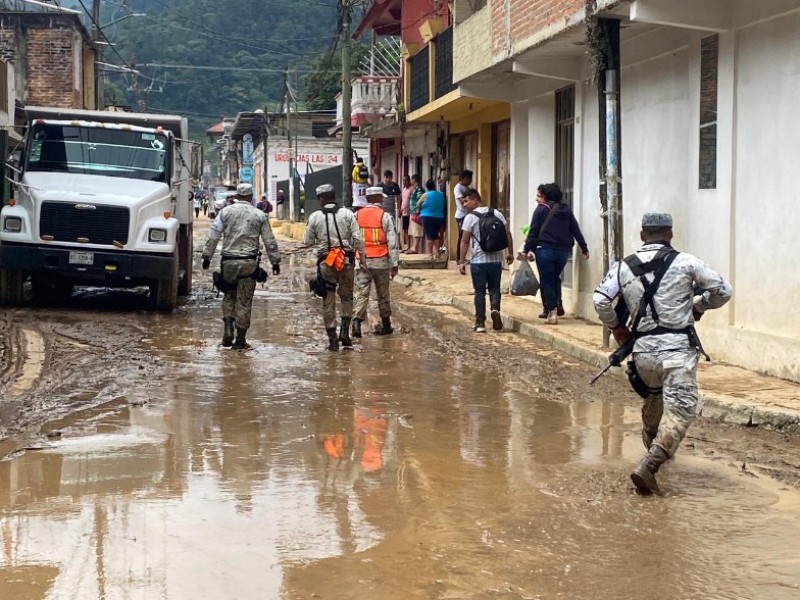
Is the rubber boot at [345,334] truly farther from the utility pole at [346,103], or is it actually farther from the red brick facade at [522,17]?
the utility pole at [346,103]

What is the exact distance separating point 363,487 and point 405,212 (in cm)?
2090

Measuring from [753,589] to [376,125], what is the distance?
2607 centimetres

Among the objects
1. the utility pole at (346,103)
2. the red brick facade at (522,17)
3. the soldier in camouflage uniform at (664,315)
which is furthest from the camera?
the utility pole at (346,103)

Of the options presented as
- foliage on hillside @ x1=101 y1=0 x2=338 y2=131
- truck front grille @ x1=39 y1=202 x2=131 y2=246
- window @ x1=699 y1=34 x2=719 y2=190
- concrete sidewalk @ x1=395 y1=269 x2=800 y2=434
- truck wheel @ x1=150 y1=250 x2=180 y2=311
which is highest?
foliage on hillside @ x1=101 y1=0 x2=338 y2=131

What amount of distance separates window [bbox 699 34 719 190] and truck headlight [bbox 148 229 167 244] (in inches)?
286

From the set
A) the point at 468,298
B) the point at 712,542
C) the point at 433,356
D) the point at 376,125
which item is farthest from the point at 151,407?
the point at 376,125

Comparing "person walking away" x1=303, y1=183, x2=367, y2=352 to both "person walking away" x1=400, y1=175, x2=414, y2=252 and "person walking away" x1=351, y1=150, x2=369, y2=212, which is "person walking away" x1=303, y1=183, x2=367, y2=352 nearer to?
"person walking away" x1=400, y1=175, x2=414, y2=252

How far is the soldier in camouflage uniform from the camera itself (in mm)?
6361

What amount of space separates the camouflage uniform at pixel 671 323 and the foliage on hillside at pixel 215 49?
2157 inches

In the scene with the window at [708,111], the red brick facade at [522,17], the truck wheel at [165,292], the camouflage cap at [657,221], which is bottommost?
the truck wheel at [165,292]

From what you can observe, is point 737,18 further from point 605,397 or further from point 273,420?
point 273,420

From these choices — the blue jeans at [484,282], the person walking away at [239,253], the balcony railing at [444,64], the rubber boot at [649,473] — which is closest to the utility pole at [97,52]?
the balcony railing at [444,64]

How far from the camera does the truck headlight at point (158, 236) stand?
582 inches

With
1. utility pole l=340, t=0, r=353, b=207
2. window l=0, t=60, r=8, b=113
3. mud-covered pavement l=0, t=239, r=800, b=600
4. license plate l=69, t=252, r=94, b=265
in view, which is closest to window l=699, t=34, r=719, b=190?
mud-covered pavement l=0, t=239, r=800, b=600
